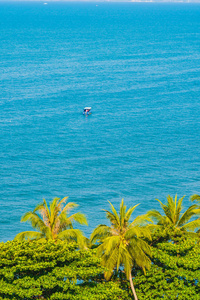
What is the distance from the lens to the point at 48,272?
3325 centimetres

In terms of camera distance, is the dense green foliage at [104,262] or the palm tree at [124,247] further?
the palm tree at [124,247]

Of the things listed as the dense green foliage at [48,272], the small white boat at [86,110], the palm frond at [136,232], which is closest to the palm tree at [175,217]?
the palm frond at [136,232]

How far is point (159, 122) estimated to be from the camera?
114 metres

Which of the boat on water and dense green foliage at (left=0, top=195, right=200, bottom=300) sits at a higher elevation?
the boat on water

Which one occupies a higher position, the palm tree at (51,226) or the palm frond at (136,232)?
the palm tree at (51,226)

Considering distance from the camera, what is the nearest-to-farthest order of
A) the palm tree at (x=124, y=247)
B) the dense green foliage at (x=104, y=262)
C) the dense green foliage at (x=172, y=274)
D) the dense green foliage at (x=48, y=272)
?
1. the dense green foliage at (x=48, y=272)
2. the dense green foliage at (x=104, y=262)
3. the dense green foliage at (x=172, y=274)
4. the palm tree at (x=124, y=247)

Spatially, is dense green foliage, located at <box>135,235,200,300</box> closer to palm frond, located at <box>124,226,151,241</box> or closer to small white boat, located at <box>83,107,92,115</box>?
Answer: palm frond, located at <box>124,226,151,241</box>

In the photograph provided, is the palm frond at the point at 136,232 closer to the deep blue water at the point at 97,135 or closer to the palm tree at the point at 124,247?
the palm tree at the point at 124,247

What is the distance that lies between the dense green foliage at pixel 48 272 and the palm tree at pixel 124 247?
3.73 ft

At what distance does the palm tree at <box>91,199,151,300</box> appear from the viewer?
1370 inches

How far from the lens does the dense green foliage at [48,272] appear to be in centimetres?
3231

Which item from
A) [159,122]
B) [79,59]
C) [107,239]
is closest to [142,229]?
[107,239]

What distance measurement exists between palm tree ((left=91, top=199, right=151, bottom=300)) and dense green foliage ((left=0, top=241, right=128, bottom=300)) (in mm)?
1136

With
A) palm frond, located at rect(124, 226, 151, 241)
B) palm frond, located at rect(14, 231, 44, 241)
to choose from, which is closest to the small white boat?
palm frond, located at rect(14, 231, 44, 241)
